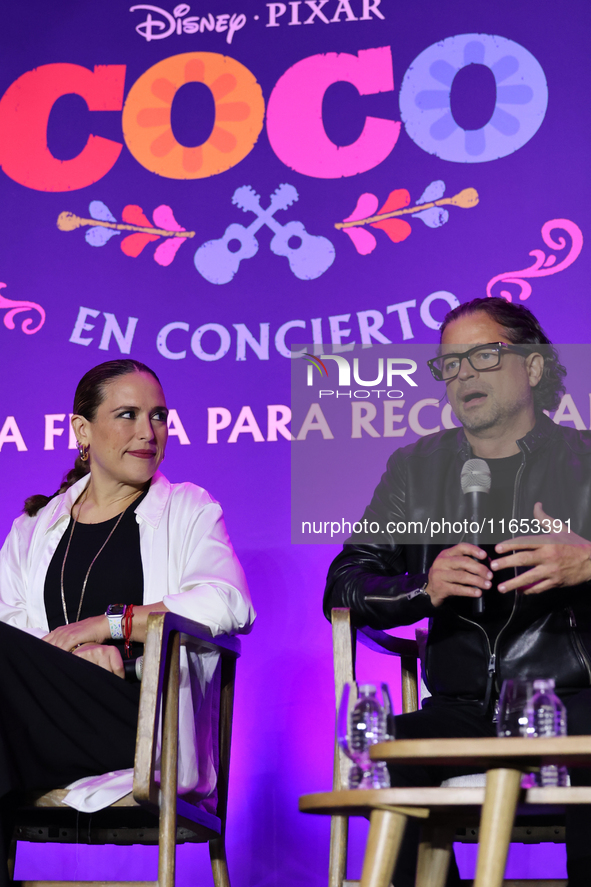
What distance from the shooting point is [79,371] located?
320 cm

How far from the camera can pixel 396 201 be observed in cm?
311

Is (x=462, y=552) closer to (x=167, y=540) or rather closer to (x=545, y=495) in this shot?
(x=545, y=495)

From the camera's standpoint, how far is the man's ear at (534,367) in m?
2.48

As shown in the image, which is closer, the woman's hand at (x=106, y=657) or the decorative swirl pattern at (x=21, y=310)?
the woman's hand at (x=106, y=657)

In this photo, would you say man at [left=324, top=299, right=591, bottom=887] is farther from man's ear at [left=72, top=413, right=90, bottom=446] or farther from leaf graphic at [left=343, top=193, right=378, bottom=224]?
man's ear at [left=72, top=413, right=90, bottom=446]

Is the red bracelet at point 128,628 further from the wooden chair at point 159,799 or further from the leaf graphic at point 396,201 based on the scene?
the leaf graphic at point 396,201

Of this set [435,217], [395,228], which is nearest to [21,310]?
[395,228]

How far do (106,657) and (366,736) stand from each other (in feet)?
2.81

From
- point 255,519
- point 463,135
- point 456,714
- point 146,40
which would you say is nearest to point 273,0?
point 146,40

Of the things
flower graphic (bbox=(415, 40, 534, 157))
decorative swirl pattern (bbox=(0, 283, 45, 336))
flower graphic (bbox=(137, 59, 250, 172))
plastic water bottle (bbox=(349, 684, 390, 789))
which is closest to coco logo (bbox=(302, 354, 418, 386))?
A: flower graphic (bbox=(415, 40, 534, 157))

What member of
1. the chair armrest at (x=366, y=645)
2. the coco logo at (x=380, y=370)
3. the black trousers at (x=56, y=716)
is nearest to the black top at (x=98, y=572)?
the black trousers at (x=56, y=716)

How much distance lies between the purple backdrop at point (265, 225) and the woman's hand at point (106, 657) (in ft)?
2.40

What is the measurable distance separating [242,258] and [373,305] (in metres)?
0.44

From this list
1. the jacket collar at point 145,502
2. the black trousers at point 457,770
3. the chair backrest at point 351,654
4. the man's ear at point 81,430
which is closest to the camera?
the black trousers at point 457,770
